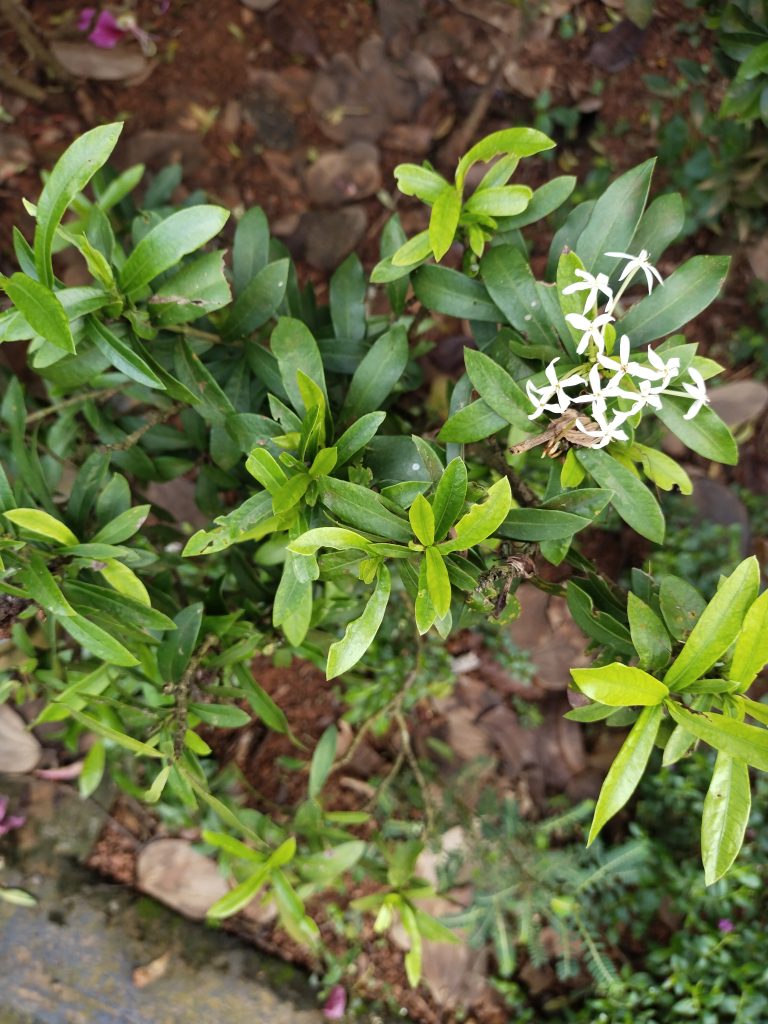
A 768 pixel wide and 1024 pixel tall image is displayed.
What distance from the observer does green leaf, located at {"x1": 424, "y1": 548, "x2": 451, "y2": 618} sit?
95 cm

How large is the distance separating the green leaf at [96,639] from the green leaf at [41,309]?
393 mm

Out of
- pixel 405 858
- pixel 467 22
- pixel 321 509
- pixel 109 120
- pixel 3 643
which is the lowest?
pixel 405 858

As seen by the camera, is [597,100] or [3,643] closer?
[3,643]

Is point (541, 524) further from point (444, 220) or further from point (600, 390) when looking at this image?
point (444, 220)

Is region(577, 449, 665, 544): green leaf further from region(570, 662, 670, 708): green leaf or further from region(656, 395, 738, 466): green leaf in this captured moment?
region(570, 662, 670, 708): green leaf

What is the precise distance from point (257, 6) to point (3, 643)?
1.94m

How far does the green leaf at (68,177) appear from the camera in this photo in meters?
0.96

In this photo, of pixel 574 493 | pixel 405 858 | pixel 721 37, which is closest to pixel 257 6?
pixel 721 37

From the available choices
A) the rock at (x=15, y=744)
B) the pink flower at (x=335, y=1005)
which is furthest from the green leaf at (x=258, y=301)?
the pink flower at (x=335, y=1005)

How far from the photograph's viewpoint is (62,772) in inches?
80.7

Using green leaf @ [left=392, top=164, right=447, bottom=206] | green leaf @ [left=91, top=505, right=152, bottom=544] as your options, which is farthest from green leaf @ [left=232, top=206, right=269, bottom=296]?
green leaf @ [left=91, top=505, right=152, bottom=544]

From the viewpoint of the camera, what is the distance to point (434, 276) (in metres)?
1.21

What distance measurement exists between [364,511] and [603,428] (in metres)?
0.31

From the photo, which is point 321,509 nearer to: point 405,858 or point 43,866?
point 405,858
